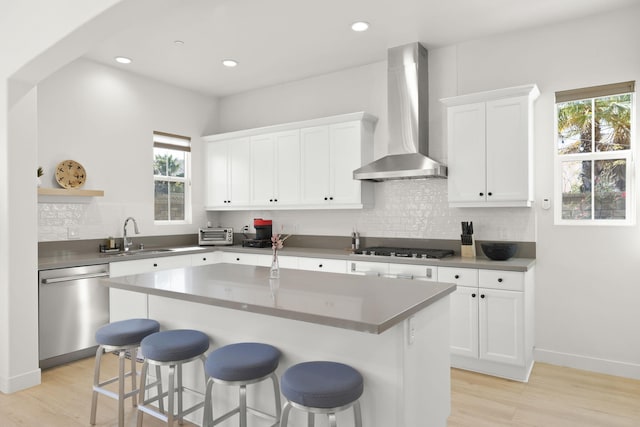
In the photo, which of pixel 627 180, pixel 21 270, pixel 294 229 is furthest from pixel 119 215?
pixel 627 180

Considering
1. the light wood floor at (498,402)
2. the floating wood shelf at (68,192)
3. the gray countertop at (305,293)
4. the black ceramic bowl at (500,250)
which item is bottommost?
the light wood floor at (498,402)

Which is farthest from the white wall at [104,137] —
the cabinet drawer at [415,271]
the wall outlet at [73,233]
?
the cabinet drawer at [415,271]

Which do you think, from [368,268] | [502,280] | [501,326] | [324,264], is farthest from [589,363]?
→ [324,264]

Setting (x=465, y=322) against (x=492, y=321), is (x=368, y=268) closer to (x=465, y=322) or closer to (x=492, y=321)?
(x=465, y=322)

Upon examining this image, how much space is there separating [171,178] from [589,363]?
5.16m

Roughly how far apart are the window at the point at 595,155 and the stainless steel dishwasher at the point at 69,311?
447cm

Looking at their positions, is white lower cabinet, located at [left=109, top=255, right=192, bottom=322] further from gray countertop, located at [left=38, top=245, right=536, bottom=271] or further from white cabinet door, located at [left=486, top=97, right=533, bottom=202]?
white cabinet door, located at [left=486, top=97, right=533, bottom=202]

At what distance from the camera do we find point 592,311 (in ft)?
12.2

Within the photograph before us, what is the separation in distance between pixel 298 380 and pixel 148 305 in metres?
1.58

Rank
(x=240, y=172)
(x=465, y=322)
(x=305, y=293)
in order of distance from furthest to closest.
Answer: (x=240, y=172) < (x=465, y=322) < (x=305, y=293)

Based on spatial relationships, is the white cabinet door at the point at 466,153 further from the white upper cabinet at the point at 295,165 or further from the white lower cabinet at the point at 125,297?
the white lower cabinet at the point at 125,297

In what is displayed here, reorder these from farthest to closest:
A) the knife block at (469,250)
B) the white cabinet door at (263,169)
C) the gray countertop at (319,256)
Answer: the white cabinet door at (263,169) → the knife block at (469,250) → the gray countertop at (319,256)

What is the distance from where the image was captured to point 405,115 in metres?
4.35

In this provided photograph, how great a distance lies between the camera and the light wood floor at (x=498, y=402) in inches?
111
